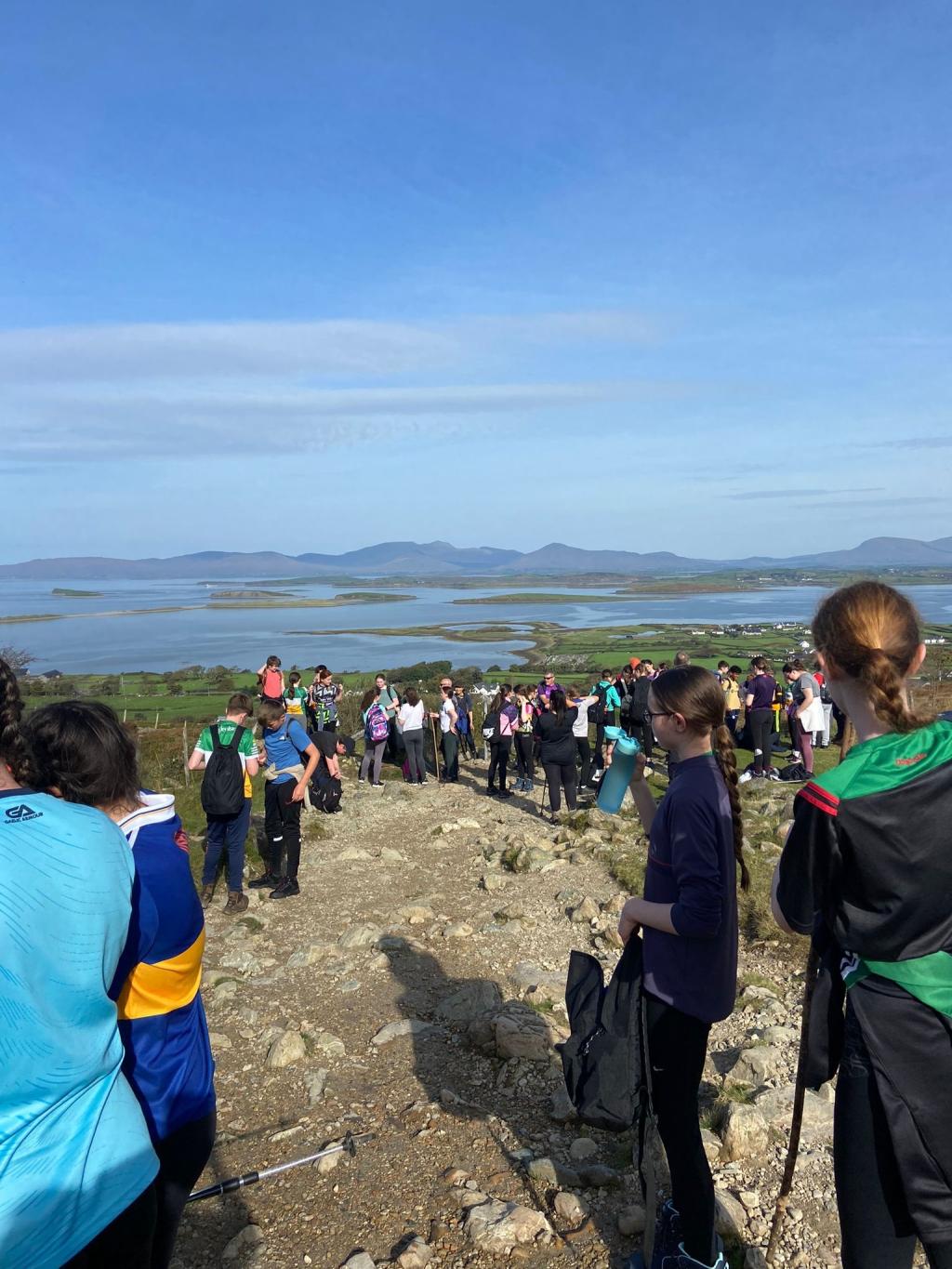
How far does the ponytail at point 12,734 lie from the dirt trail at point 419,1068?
9.05 feet

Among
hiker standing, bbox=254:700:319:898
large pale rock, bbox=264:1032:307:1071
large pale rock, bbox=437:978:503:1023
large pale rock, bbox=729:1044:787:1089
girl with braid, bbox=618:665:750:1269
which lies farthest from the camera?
hiker standing, bbox=254:700:319:898

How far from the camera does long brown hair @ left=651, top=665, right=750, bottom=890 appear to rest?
3037mm

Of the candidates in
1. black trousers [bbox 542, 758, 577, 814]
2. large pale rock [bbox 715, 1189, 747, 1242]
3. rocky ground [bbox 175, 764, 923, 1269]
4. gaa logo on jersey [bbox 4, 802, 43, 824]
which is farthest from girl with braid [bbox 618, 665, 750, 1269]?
black trousers [bbox 542, 758, 577, 814]

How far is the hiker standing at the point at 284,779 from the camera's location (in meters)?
8.36

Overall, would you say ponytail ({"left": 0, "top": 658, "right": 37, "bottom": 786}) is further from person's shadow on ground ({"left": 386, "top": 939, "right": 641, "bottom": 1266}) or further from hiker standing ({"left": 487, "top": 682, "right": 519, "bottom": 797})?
hiker standing ({"left": 487, "top": 682, "right": 519, "bottom": 797})

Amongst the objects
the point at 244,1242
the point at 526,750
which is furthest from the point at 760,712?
the point at 244,1242

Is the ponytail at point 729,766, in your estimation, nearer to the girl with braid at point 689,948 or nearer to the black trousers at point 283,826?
the girl with braid at point 689,948

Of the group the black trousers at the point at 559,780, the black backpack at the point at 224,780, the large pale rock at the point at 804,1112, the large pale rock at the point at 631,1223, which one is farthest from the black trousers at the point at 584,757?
the large pale rock at the point at 631,1223

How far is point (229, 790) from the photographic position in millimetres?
7859

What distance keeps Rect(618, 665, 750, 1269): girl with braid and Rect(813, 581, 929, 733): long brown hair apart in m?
0.78

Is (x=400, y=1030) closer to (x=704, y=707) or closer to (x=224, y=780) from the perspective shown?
(x=224, y=780)

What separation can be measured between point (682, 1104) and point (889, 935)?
1.22 meters

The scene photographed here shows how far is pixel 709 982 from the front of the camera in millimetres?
2840

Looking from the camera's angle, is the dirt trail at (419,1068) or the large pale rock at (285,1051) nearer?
the dirt trail at (419,1068)
